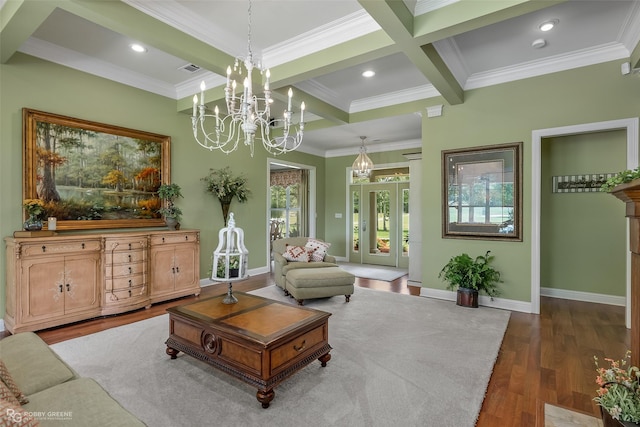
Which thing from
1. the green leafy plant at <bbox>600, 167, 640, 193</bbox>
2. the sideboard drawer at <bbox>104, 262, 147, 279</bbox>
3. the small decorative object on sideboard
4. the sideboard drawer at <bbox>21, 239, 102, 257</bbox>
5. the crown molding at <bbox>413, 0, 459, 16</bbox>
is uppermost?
the crown molding at <bbox>413, 0, 459, 16</bbox>

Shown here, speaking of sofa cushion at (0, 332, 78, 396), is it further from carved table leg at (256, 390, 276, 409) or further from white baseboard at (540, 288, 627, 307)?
white baseboard at (540, 288, 627, 307)

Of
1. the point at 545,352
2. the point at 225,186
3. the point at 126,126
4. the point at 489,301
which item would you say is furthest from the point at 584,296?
the point at 126,126

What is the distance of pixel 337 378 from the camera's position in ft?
7.88

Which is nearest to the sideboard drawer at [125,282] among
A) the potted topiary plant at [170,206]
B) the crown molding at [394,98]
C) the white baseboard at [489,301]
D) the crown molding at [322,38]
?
the potted topiary plant at [170,206]

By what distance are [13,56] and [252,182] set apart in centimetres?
358

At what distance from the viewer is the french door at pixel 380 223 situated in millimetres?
7398

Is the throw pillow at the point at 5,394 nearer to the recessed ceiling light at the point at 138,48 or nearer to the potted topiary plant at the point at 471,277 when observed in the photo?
the recessed ceiling light at the point at 138,48

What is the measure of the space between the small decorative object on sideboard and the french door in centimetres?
611

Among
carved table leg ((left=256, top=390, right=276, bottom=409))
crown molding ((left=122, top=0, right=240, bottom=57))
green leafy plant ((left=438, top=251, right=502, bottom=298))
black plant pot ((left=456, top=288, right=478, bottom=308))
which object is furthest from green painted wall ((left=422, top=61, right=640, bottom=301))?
carved table leg ((left=256, top=390, right=276, bottom=409))

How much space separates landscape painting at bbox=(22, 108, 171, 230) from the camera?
3.55 metres

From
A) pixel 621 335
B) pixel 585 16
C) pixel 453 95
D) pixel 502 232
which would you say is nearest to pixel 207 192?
pixel 453 95

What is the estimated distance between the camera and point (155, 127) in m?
4.68

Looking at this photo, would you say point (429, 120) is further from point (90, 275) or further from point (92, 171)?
point (90, 275)

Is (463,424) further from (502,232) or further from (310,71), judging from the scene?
(310,71)
